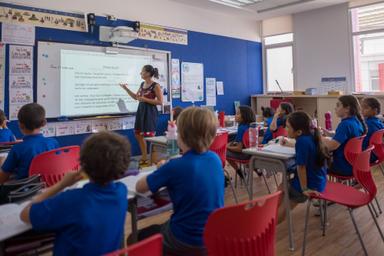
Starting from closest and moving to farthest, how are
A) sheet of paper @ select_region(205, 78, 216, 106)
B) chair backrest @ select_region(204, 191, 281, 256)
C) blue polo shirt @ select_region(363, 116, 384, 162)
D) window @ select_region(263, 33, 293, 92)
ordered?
chair backrest @ select_region(204, 191, 281, 256)
blue polo shirt @ select_region(363, 116, 384, 162)
sheet of paper @ select_region(205, 78, 216, 106)
window @ select_region(263, 33, 293, 92)

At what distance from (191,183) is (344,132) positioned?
196cm

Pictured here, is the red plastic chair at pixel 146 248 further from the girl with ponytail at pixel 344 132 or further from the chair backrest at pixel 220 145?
the girl with ponytail at pixel 344 132

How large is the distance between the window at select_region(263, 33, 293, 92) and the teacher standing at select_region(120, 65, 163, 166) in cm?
372

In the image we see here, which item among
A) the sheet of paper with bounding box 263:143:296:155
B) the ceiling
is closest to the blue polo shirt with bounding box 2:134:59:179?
the sheet of paper with bounding box 263:143:296:155

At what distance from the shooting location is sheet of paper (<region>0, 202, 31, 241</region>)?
108cm

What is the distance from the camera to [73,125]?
15.5ft

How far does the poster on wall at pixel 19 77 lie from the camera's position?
412 centimetres

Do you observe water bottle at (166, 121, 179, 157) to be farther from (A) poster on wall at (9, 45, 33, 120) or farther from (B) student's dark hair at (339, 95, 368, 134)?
(A) poster on wall at (9, 45, 33, 120)

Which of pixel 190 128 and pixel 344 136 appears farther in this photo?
pixel 344 136

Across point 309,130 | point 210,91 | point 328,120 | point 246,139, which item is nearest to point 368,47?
point 328,120

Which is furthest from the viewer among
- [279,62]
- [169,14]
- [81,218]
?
[279,62]

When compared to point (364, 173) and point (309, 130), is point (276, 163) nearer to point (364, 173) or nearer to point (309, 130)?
point (309, 130)

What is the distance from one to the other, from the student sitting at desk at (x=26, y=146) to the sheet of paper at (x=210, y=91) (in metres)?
4.70

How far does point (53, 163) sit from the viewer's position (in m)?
2.11
